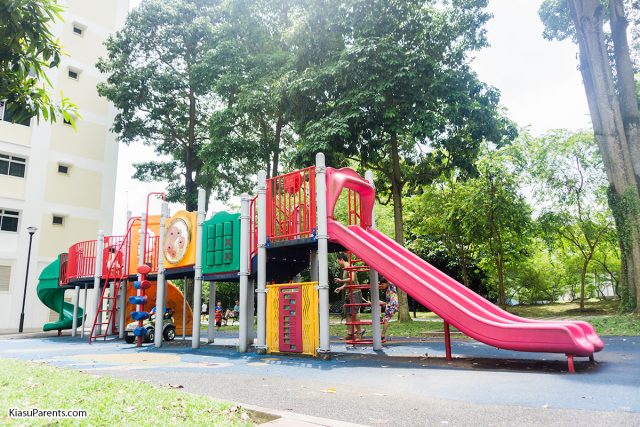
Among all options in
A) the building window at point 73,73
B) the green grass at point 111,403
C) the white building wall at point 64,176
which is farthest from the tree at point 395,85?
the building window at point 73,73

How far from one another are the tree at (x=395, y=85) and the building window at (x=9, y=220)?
17857 mm

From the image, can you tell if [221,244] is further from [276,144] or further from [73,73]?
[73,73]

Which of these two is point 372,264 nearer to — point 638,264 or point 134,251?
point 134,251

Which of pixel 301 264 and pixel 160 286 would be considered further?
pixel 160 286

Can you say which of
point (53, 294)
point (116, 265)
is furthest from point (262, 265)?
point (53, 294)

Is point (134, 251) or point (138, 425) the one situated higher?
point (134, 251)

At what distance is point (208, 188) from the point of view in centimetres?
2606

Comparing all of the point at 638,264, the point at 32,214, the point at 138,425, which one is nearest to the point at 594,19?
the point at 638,264

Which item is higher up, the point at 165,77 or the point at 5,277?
the point at 165,77

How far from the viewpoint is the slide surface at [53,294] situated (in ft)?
67.4

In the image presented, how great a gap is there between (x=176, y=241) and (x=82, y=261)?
7.15 metres

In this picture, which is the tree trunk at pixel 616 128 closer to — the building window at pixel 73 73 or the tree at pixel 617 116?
the tree at pixel 617 116

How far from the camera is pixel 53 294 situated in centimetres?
2161

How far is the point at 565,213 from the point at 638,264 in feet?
36.0
